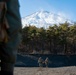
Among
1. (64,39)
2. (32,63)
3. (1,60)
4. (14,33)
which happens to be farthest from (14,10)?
(64,39)

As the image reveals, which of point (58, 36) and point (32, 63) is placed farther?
point (58, 36)

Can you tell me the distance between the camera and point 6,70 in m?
1.27

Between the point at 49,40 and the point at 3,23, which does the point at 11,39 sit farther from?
the point at 49,40

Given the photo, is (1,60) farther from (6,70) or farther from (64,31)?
(64,31)

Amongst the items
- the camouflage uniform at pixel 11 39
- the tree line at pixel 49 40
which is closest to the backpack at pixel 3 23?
the camouflage uniform at pixel 11 39

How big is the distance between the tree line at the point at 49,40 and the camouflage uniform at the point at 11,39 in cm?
2722

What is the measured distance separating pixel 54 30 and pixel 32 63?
1103cm

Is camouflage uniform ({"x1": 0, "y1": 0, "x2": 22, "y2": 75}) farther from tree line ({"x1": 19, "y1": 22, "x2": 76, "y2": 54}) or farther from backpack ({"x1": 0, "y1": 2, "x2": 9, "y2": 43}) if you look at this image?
tree line ({"x1": 19, "y1": 22, "x2": 76, "y2": 54})

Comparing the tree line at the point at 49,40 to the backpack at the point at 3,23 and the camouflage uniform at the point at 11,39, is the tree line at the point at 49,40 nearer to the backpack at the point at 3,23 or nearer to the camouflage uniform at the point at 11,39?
the camouflage uniform at the point at 11,39

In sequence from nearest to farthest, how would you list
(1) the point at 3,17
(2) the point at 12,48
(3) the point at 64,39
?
(1) the point at 3,17 → (2) the point at 12,48 → (3) the point at 64,39

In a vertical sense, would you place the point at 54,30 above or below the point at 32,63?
above

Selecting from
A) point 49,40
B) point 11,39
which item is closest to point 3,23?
point 11,39

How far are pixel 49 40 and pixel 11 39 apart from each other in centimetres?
2882

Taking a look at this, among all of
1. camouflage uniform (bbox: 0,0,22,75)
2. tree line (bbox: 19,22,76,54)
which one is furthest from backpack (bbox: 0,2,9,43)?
tree line (bbox: 19,22,76,54)
